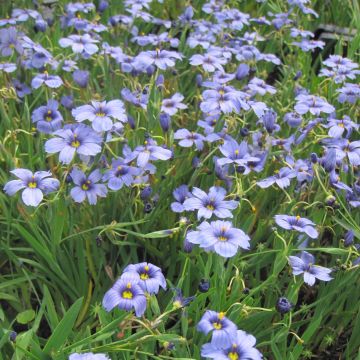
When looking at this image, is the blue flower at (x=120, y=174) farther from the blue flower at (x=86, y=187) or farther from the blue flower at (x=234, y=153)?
the blue flower at (x=234, y=153)

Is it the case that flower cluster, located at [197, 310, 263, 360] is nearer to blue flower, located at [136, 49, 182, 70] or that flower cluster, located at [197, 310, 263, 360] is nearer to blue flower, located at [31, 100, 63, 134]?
blue flower, located at [31, 100, 63, 134]

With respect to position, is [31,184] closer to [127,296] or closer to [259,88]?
[127,296]

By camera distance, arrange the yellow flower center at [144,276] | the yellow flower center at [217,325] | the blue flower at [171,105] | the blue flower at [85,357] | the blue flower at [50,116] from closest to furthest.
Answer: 1. the blue flower at [85,357]
2. the yellow flower center at [217,325]
3. the yellow flower center at [144,276]
4. the blue flower at [50,116]
5. the blue flower at [171,105]

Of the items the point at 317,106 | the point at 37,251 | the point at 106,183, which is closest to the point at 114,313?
the point at 37,251

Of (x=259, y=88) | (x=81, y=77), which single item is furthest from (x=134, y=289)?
(x=259, y=88)

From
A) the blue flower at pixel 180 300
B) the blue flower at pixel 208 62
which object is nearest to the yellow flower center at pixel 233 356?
the blue flower at pixel 180 300
